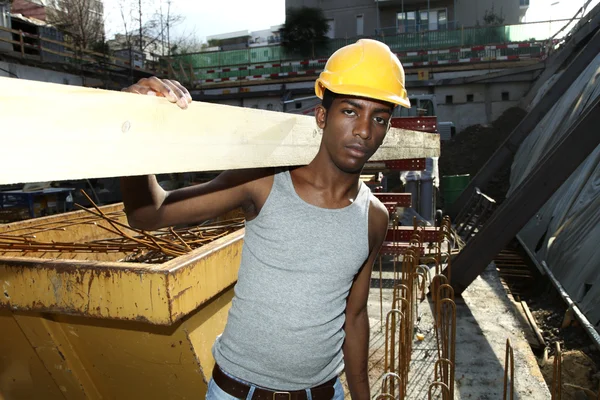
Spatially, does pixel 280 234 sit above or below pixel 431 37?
below

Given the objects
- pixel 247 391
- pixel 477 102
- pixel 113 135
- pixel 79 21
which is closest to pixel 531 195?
pixel 247 391

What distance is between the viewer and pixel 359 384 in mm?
1910

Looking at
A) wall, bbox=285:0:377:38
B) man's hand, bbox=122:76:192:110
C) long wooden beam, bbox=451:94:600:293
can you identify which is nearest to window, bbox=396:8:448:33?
wall, bbox=285:0:377:38

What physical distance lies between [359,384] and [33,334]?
165 centimetres

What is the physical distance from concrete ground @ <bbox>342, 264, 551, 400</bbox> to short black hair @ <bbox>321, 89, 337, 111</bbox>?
233 centimetres

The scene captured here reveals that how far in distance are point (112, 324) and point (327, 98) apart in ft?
4.81

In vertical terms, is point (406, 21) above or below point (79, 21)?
above

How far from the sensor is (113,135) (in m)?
0.89

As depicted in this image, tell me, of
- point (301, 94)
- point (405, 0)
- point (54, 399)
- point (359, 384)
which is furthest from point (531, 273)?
point (405, 0)

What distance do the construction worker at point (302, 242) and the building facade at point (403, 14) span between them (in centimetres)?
2523

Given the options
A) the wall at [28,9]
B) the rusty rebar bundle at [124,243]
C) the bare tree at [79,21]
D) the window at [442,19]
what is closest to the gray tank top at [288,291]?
the rusty rebar bundle at [124,243]

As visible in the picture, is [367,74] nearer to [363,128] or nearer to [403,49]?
[363,128]

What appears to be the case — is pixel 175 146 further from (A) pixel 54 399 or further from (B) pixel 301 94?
(B) pixel 301 94

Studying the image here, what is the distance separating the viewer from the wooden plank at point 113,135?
73 centimetres
